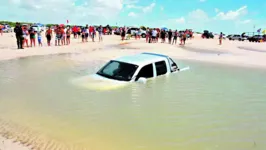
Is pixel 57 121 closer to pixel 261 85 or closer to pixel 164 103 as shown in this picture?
pixel 164 103

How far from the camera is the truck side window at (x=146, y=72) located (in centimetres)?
969

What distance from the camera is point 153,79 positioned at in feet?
33.1

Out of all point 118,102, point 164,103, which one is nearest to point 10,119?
point 118,102

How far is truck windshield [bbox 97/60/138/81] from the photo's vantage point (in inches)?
373

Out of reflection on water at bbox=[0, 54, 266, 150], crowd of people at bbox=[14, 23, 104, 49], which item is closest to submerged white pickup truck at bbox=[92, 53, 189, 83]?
reflection on water at bbox=[0, 54, 266, 150]

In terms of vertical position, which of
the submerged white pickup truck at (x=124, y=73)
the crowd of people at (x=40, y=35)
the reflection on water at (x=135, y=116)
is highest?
the crowd of people at (x=40, y=35)

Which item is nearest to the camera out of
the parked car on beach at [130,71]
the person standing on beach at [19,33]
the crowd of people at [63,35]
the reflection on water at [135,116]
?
the reflection on water at [135,116]

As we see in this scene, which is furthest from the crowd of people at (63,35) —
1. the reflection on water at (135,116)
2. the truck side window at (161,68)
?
Result: the truck side window at (161,68)

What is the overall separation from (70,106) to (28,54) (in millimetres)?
14116

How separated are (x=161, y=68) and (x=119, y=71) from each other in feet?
5.62

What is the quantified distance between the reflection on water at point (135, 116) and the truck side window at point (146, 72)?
0.29 m

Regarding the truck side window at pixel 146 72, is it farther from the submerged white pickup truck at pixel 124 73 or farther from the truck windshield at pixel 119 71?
the truck windshield at pixel 119 71

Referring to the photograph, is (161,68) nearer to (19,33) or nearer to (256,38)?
(19,33)

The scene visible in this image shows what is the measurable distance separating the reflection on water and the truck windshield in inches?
19.3
